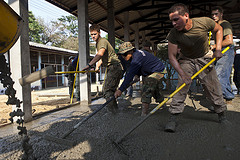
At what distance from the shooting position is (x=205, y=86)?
2.39 meters

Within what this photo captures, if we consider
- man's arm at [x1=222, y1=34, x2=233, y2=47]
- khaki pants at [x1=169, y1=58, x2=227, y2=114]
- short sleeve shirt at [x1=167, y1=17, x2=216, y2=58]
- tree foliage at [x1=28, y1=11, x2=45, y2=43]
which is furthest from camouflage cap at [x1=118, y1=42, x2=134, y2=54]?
tree foliage at [x1=28, y1=11, x2=45, y2=43]

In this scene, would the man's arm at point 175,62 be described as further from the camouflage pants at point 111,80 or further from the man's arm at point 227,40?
the camouflage pants at point 111,80

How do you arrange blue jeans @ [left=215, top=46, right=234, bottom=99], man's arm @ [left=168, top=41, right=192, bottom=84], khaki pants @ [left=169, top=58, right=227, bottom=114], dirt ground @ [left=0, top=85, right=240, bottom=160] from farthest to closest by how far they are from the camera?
blue jeans @ [left=215, top=46, right=234, bottom=99]
khaki pants @ [left=169, top=58, right=227, bottom=114]
man's arm @ [left=168, top=41, right=192, bottom=84]
dirt ground @ [left=0, top=85, right=240, bottom=160]

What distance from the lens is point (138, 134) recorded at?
2.15 m

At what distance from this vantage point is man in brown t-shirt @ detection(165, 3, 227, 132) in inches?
80.8

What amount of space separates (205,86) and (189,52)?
1.86ft

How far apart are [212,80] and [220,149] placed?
1.05 meters

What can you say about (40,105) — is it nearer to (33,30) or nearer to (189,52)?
(189,52)

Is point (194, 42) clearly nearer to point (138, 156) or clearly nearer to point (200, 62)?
point (200, 62)

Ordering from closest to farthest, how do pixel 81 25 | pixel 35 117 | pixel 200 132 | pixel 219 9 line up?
pixel 200 132
pixel 219 9
pixel 35 117
pixel 81 25

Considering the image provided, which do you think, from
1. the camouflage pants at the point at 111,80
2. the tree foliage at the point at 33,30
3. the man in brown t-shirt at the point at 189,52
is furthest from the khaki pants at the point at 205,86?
the tree foliage at the point at 33,30

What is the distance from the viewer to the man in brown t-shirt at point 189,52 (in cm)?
205

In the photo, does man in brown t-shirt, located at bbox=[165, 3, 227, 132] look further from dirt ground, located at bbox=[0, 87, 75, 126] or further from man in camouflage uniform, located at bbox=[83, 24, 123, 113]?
dirt ground, located at bbox=[0, 87, 75, 126]

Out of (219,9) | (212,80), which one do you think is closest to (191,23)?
(212,80)
